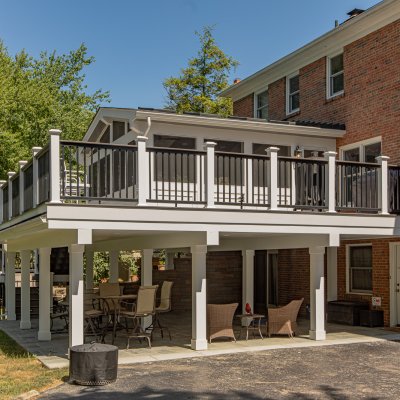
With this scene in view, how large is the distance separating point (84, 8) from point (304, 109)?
52.4 feet

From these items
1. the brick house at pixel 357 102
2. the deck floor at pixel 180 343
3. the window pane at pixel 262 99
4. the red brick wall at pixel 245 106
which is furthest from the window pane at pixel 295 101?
the deck floor at pixel 180 343

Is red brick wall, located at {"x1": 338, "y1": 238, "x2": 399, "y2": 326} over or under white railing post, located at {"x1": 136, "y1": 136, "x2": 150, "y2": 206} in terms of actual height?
under

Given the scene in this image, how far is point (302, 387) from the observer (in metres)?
9.24

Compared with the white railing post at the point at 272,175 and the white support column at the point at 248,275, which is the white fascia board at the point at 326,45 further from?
the white support column at the point at 248,275

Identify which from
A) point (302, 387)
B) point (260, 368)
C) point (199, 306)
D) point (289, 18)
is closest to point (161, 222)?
point (199, 306)

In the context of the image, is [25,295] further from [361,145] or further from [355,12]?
[355,12]

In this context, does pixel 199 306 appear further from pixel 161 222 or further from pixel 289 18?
pixel 289 18

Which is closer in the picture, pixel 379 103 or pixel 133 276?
pixel 379 103

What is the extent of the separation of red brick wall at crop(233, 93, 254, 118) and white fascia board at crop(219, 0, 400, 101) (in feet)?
0.58

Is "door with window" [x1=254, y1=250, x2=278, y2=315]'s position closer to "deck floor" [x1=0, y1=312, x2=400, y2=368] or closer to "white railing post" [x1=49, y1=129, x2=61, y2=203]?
"deck floor" [x1=0, y1=312, x2=400, y2=368]

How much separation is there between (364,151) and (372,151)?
255 millimetres

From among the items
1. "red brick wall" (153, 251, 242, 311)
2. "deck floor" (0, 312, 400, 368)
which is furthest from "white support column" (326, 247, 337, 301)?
"red brick wall" (153, 251, 242, 311)

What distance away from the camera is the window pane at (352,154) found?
17661 millimetres

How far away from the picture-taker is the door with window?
21.5 metres
